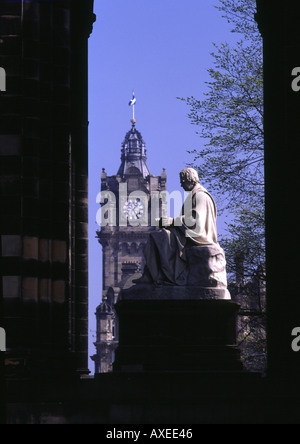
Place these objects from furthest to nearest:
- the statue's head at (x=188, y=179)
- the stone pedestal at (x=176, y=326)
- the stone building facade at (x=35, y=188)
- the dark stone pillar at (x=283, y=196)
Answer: the statue's head at (x=188, y=179)
the stone pedestal at (x=176, y=326)
the dark stone pillar at (x=283, y=196)
the stone building facade at (x=35, y=188)

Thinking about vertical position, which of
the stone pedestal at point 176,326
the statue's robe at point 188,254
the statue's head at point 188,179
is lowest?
the stone pedestal at point 176,326

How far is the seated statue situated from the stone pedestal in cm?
29

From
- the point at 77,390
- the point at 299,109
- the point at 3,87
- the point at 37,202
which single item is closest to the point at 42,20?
the point at 3,87

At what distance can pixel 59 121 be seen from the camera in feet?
84.4

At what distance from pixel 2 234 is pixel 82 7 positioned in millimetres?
7784

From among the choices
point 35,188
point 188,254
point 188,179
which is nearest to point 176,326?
point 188,254

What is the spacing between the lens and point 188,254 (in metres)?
27.3

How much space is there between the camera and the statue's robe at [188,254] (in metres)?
27.2

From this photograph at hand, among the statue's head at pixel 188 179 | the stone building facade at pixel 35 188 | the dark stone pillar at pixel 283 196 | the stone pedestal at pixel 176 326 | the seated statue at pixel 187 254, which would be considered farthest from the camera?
the statue's head at pixel 188 179

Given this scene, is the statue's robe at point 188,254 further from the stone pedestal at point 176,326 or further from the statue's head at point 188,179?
the statue's head at point 188,179

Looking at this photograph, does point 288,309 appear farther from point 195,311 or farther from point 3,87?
point 3,87

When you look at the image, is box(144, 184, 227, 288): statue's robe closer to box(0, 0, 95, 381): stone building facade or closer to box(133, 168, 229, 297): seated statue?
box(133, 168, 229, 297): seated statue

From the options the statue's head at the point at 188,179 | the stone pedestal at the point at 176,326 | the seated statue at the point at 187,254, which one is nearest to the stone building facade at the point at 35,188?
the stone pedestal at the point at 176,326

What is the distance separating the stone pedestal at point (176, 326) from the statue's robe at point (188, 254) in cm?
30
